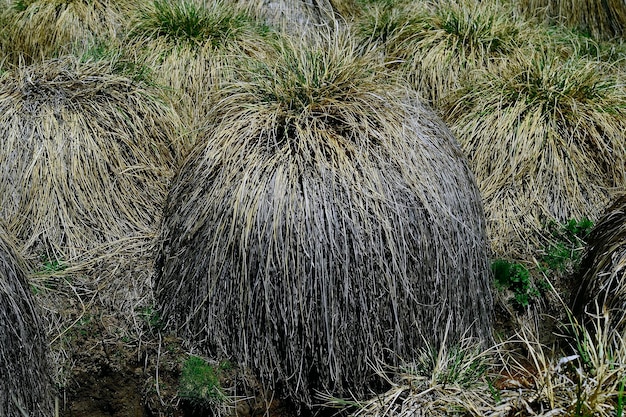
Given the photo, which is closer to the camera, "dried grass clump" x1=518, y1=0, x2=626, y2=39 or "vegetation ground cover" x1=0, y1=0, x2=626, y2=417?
"vegetation ground cover" x1=0, y1=0, x2=626, y2=417

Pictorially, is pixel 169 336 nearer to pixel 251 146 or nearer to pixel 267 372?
pixel 267 372

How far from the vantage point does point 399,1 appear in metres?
5.70

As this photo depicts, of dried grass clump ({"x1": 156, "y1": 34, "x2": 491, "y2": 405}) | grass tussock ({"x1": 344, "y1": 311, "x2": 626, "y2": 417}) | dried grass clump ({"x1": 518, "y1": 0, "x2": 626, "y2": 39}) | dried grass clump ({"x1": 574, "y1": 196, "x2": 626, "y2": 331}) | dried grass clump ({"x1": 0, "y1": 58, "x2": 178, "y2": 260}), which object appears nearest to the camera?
grass tussock ({"x1": 344, "y1": 311, "x2": 626, "y2": 417})

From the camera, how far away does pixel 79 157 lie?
407 centimetres

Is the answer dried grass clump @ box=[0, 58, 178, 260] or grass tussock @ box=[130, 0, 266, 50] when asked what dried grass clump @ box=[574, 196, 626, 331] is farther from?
grass tussock @ box=[130, 0, 266, 50]

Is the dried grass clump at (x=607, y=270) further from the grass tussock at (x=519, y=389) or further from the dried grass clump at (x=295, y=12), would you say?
the dried grass clump at (x=295, y=12)

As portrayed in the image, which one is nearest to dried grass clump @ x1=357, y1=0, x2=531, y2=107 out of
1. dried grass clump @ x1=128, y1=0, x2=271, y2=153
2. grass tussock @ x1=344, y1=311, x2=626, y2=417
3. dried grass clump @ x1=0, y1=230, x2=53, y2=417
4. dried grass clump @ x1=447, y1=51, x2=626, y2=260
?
dried grass clump @ x1=447, y1=51, x2=626, y2=260

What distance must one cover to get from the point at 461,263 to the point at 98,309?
175cm

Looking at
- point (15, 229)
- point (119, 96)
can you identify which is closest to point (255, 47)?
point (119, 96)

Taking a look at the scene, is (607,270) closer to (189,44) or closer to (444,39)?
(444,39)

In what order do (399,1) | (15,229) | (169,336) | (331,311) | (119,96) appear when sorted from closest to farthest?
(331,311)
(169,336)
(15,229)
(119,96)
(399,1)

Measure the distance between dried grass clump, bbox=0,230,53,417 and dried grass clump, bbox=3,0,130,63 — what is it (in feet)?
7.09

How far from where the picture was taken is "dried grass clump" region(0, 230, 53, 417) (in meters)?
3.02

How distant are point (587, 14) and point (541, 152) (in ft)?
6.84
